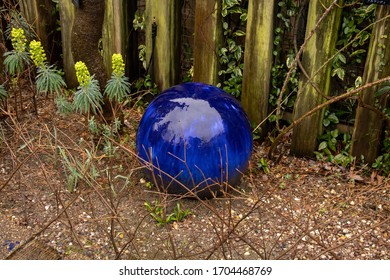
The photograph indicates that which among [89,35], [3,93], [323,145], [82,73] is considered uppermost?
[89,35]

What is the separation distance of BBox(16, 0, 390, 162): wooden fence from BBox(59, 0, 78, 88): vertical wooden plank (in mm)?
441

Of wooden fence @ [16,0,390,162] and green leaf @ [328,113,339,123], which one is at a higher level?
→ wooden fence @ [16,0,390,162]

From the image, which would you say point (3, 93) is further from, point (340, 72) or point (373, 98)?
point (373, 98)

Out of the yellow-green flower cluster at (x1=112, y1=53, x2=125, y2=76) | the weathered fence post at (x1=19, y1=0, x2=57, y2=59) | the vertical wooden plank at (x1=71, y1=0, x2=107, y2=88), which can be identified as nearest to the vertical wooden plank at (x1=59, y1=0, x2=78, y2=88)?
the weathered fence post at (x1=19, y1=0, x2=57, y2=59)

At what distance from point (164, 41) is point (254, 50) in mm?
822

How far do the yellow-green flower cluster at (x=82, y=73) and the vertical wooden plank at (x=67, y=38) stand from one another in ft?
3.15

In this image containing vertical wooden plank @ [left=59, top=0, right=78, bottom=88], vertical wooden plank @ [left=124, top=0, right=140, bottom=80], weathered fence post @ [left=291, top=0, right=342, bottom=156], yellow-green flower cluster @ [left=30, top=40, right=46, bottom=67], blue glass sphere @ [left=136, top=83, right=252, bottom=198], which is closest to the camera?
blue glass sphere @ [left=136, top=83, right=252, bottom=198]

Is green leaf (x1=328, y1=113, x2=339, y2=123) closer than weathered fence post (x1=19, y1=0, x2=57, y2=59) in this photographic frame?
Yes

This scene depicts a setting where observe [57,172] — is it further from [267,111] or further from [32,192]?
[267,111]

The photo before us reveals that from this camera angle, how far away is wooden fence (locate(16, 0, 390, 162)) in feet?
11.7

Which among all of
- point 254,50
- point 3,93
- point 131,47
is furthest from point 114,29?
point 254,50

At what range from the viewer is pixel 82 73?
3.63 meters

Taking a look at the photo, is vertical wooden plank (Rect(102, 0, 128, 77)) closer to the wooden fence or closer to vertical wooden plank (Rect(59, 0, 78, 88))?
the wooden fence

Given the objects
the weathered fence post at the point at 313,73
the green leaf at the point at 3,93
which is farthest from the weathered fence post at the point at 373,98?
the green leaf at the point at 3,93
